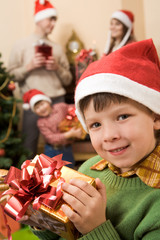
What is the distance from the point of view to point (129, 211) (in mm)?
636

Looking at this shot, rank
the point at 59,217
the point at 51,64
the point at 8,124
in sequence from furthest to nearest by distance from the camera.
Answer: the point at 51,64, the point at 8,124, the point at 59,217

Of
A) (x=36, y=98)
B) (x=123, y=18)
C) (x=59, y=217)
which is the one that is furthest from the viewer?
(x=123, y=18)

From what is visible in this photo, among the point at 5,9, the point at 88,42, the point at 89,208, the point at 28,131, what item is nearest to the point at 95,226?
the point at 89,208

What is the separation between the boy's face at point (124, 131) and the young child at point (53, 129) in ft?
5.01

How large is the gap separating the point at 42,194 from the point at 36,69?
80.0 inches

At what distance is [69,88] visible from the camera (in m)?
2.93

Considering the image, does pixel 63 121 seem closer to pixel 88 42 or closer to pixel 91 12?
pixel 88 42

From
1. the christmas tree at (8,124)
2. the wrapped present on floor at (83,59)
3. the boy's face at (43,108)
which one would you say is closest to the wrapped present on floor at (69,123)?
the boy's face at (43,108)

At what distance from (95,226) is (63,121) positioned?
162cm

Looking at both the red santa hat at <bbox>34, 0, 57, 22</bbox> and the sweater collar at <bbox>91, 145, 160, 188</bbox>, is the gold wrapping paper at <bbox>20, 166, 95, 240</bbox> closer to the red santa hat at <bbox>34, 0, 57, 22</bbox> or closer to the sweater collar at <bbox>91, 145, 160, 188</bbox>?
the sweater collar at <bbox>91, 145, 160, 188</bbox>

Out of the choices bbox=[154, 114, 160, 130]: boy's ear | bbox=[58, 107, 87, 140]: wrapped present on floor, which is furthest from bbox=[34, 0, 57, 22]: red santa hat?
bbox=[154, 114, 160, 130]: boy's ear

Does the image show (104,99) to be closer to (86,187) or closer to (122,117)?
(122,117)

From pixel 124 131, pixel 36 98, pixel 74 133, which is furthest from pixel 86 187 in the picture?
pixel 36 98

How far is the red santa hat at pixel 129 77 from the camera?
0.61m
